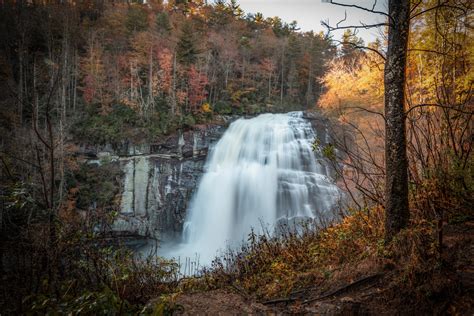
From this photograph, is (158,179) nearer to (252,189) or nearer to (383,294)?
(252,189)

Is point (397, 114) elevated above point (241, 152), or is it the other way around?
point (397, 114)

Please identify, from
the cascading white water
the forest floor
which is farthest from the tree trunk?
the cascading white water

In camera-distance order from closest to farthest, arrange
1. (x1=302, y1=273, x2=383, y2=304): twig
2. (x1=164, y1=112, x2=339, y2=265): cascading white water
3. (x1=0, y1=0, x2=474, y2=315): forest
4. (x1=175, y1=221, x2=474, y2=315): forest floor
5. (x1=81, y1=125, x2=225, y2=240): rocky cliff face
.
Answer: (x1=175, y1=221, x2=474, y2=315): forest floor
(x1=0, y1=0, x2=474, y2=315): forest
(x1=302, y1=273, x2=383, y2=304): twig
(x1=164, y1=112, x2=339, y2=265): cascading white water
(x1=81, y1=125, x2=225, y2=240): rocky cliff face

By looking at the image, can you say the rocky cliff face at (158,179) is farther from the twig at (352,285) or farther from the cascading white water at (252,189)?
the twig at (352,285)

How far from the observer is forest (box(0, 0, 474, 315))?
3.10 m

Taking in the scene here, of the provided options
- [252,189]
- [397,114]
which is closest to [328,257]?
[397,114]

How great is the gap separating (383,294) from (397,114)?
2.09 meters

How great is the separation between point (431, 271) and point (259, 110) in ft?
84.8

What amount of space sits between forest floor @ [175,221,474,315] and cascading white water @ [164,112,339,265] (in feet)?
37.7

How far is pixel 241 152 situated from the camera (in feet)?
69.1

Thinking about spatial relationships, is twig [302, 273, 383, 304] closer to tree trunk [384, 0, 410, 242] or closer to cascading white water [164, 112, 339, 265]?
tree trunk [384, 0, 410, 242]

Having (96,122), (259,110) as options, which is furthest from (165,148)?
(259,110)

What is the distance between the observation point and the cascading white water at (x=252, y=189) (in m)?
16.8

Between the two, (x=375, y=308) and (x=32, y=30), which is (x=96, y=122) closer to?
(x=32, y=30)
